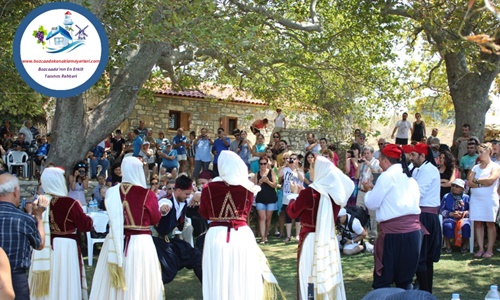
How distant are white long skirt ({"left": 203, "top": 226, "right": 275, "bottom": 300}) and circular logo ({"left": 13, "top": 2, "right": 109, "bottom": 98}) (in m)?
2.88

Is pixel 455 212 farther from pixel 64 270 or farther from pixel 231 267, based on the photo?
pixel 64 270

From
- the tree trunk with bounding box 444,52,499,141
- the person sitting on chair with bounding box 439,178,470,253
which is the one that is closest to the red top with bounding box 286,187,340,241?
the person sitting on chair with bounding box 439,178,470,253

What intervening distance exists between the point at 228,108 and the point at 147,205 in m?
19.8

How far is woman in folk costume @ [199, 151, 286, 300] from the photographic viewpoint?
24.4ft

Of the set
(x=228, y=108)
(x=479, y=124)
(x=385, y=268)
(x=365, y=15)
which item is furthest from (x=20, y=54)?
(x=228, y=108)

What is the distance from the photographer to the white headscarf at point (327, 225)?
24.7 feet

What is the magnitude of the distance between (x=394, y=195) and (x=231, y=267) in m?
2.03

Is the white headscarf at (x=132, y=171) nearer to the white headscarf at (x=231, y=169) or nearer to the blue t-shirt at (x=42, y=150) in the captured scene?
the white headscarf at (x=231, y=169)

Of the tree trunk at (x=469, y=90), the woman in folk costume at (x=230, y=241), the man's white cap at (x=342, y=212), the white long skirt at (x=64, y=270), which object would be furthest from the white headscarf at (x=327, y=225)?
the tree trunk at (x=469, y=90)

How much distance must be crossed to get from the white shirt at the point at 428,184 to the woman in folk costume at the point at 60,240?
4.18 metres

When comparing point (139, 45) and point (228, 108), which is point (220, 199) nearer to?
point (139, 45)

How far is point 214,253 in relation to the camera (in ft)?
24.7

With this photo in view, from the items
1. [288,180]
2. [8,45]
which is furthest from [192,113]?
[288,180]

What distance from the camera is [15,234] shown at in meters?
5.42
